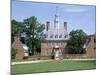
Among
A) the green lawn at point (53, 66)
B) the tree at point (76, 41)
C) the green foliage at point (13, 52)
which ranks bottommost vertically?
the green lawn at point (53, 66)

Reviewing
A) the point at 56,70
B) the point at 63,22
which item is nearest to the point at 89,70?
the point at 56,70

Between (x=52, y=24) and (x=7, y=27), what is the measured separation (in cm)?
66

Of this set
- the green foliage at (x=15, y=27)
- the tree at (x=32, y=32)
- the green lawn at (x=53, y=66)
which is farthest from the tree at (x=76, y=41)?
the green foliage at (x=15, y=27)

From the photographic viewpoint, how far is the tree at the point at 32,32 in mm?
3275

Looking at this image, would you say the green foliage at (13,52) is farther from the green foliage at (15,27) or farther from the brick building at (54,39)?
the brick building at (54,39)

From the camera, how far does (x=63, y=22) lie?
345 centimetres

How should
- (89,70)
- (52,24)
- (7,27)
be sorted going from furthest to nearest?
(89,70), (52,24), (7,27)

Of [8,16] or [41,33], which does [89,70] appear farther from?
[8,16]

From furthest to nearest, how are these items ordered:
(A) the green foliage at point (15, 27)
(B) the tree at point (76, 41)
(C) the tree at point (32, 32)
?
(B) the tree at point (76, 41) → (C) the tree at point (32, 32) → (A) the green foliage at point (15, 27)

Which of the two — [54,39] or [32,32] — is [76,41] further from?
[32,32]

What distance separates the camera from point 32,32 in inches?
130

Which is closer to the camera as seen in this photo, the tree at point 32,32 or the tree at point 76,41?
the tree at point 32,32

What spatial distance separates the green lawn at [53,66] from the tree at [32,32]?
22 cm

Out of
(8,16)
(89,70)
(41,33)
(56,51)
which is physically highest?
(8,16)
